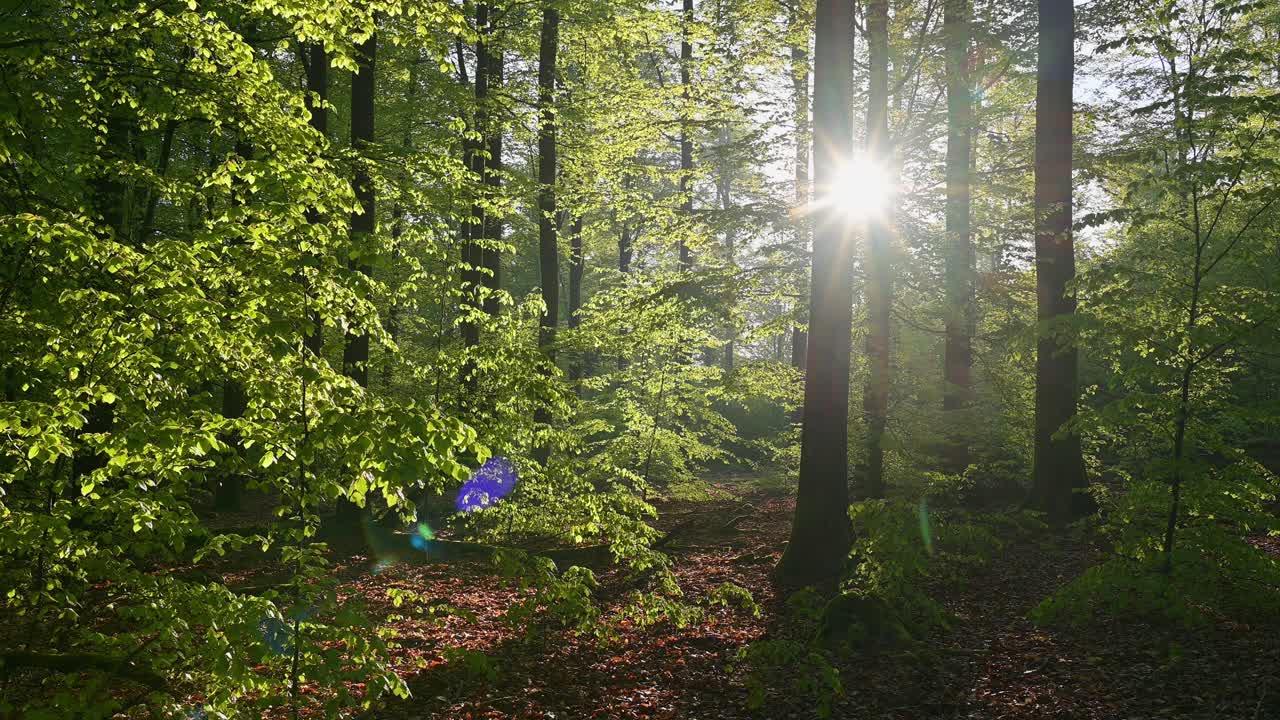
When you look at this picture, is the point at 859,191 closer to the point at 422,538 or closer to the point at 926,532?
the point at 926,532

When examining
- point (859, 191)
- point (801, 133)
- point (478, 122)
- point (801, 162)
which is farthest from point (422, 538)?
point (801, 162)

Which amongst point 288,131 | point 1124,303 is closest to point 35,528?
point 288,131

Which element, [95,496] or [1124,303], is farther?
[1124,303]

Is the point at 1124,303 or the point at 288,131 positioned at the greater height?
the point at 288,131

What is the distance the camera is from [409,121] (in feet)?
50.9

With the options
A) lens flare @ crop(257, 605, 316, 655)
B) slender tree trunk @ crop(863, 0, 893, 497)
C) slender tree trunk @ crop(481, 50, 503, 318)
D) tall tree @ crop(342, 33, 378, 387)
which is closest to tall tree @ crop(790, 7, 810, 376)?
slender tree trunk @ crop(863, 0, 893, 497)

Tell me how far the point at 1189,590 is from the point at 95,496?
7.77 metres

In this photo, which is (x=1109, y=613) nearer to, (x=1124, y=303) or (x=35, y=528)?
(x=1124, y=303)

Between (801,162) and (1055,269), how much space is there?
11.0 m

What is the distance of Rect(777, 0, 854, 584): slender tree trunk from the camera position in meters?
8.81

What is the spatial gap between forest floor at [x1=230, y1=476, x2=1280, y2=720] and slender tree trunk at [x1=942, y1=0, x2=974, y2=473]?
18.4 feet

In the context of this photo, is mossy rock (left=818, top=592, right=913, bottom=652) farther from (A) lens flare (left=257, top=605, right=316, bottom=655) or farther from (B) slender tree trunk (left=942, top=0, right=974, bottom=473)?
(B) slender tree trunk (left=942, top=0, right=974, bottom=473)

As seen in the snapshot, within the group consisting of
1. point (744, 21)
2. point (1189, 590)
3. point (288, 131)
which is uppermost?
point (744, 21)

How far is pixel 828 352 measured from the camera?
8906 mm
